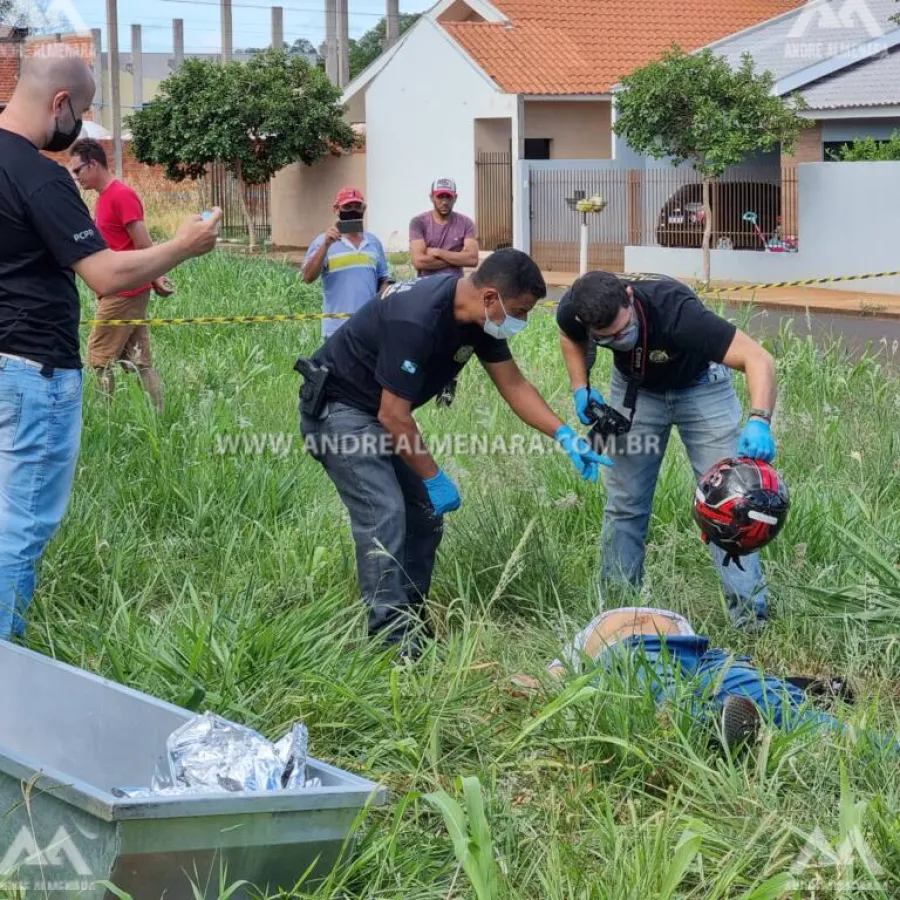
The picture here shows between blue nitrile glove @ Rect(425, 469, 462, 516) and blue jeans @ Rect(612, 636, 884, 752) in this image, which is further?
blue nitrile glove @ Rect(425, 469, 462, 516)

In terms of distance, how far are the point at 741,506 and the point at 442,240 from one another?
7300 millimetres

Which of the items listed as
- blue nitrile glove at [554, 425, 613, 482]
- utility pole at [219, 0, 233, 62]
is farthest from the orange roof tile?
blue nitrile glove at [554, 425, 613, 482]

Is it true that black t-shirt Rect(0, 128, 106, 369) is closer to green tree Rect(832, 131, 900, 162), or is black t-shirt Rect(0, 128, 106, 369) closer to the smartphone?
the smartphone

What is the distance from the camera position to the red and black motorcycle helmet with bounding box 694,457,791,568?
5.31 m

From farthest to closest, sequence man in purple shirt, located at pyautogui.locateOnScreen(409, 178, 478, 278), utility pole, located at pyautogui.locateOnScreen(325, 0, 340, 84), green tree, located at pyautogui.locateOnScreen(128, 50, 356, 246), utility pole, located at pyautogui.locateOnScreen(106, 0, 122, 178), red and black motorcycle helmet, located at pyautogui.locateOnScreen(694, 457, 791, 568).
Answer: utility pole, located at pyautogui.locateOnScreen(325, 0, 340, 84), utility pole, located at pyautogui.locateOnScreen(106, 0, 122, 178), green tree, located at pyautogui.locateOnScreen(128, 50, 356, 246), man in purple shirt, located at pyautogui.locateOnScreen(409, 178, 478, 278), red and black motorcycle helmet, located at pyautogui.locateOnScreen(694, 457, 791, 568)

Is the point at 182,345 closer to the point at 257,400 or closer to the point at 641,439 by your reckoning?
the point at 257,400

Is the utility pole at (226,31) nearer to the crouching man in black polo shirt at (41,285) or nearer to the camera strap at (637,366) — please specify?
the camera strap at (637,366)

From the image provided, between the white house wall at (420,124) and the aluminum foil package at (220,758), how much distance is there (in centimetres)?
2638

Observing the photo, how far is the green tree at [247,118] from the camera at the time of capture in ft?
111

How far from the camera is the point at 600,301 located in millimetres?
5789

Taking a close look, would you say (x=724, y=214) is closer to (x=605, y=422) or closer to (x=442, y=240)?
(x=442, y=240)

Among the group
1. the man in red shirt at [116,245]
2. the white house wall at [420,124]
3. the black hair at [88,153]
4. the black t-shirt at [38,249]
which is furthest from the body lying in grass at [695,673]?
the white house wall at [420,124]

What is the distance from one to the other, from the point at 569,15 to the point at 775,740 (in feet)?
104

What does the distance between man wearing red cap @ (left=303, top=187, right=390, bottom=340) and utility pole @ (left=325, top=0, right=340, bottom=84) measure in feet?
114
